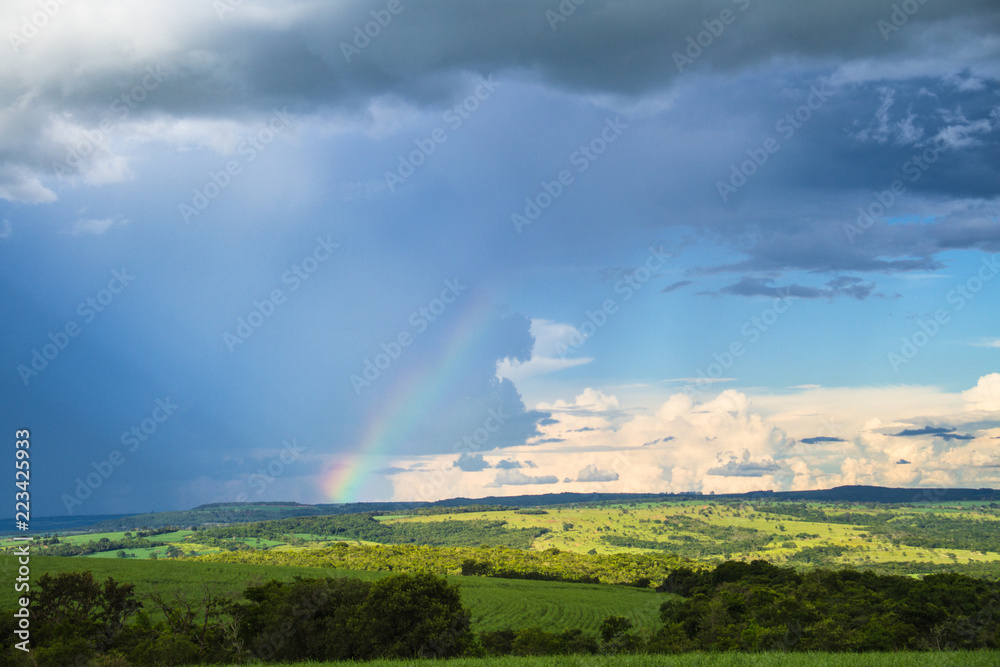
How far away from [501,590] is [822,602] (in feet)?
272

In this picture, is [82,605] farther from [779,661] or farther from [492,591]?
[492,591]

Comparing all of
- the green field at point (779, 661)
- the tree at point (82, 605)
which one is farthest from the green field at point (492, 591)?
the green field at point (779, 661)

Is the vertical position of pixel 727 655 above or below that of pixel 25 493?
below

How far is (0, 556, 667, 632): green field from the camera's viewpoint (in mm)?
127688

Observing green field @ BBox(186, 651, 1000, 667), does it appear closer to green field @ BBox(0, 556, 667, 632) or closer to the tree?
the tree

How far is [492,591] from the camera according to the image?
157875 millimetres

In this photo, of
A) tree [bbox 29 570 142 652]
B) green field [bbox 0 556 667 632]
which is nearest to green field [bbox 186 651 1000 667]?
tree [bbox 29 570 142 652]

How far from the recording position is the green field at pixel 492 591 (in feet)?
419

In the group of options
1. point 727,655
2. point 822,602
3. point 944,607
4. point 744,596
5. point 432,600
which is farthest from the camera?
point 744,596

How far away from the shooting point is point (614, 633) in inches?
4080

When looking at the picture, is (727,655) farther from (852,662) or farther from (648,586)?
(648,586)

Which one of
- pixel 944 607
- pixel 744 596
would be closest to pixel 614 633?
pixel 744 596

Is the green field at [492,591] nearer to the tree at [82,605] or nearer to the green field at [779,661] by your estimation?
the tree at [82,605]

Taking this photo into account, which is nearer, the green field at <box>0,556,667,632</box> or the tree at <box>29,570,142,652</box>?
the tree at <box>29,570,142,652</box>
